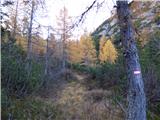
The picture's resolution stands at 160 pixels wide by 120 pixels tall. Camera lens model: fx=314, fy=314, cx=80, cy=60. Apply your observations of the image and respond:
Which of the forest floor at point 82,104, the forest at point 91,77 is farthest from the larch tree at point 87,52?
the forest floor at point 82,104

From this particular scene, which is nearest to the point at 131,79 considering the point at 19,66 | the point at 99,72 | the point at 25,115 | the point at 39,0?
the point at 39,0

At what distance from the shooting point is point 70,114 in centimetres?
1560

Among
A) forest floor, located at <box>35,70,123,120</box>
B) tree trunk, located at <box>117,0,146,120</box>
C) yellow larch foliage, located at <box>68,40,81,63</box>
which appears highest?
yellow larch foliage, located at <box>68,40,81,63</box>

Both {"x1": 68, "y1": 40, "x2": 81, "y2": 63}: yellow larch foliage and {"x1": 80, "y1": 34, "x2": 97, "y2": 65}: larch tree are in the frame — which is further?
{"x1": 80, "y1": 34, "x2": 97, "y2": 65}: larch tree

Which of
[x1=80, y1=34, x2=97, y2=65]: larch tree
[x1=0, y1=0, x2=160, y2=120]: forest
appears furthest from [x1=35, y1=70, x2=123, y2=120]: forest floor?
[x1=80, y1=34, x2=97, y2=65]: larch tree

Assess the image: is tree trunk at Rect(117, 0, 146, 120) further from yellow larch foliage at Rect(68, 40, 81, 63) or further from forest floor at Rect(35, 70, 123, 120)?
yellow larch foliage at Rect(68, 40, 81, 63)

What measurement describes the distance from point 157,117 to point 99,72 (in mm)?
14129

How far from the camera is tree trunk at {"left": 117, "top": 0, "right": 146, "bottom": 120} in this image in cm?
698

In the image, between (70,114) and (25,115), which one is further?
(70,114)

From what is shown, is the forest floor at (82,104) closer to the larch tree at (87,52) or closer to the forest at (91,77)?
the forest at (91,77)

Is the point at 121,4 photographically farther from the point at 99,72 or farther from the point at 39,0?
the point at 99,72

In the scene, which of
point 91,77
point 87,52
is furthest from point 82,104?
point 87,52

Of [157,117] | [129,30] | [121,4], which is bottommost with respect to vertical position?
[157,117]

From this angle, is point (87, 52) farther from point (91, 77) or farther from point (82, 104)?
point (82, 104)
